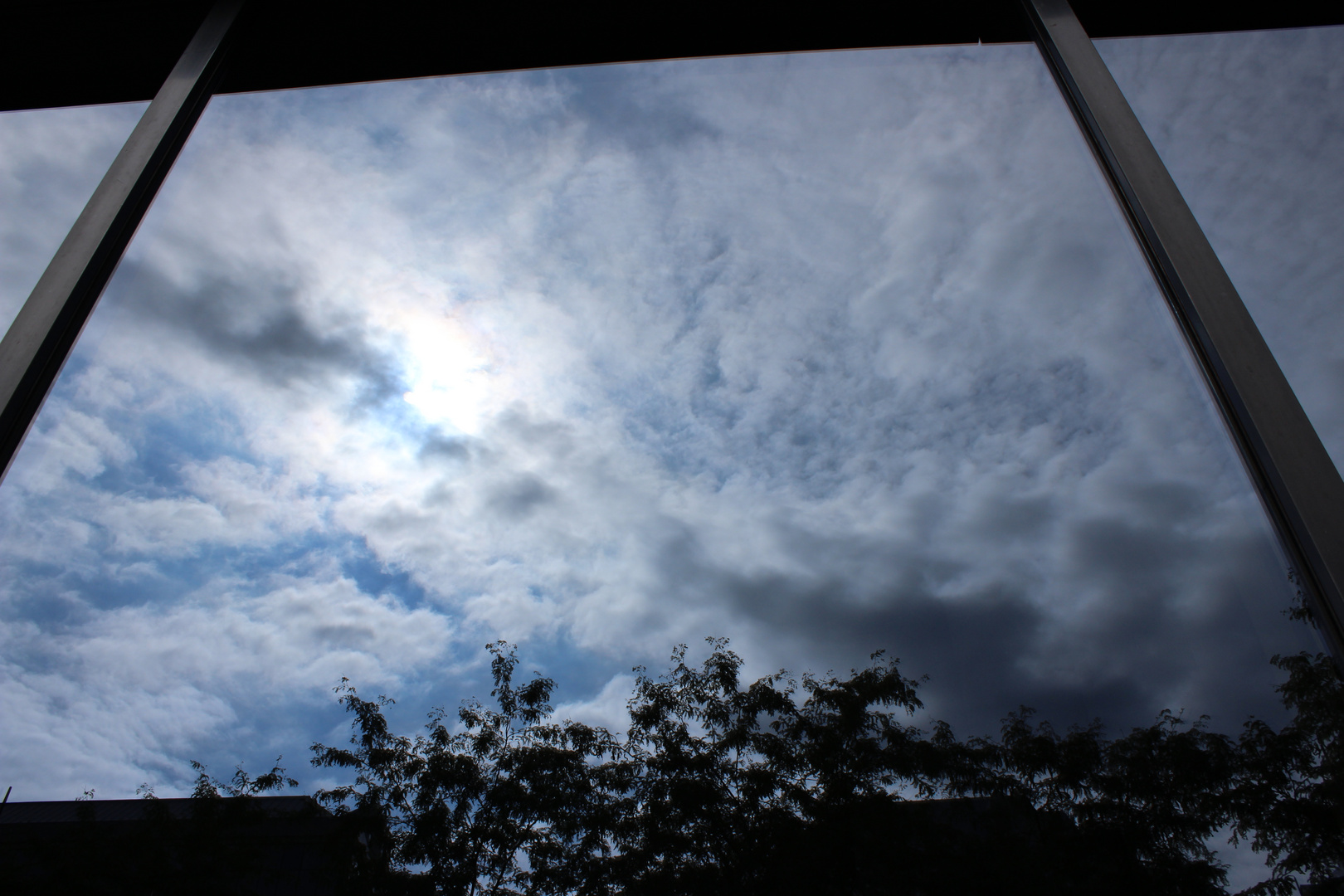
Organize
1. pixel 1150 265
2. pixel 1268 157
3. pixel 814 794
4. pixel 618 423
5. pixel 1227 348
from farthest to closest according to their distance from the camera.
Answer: pixel 814 794, pixel 618 423, pixel 1268 157, pixel 1150 265, pixel 1227 348

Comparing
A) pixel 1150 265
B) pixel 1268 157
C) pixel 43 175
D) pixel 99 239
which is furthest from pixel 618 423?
pixel 1268 157

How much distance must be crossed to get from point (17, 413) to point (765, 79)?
207 centimetres

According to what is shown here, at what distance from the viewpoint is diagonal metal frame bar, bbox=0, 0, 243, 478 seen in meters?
1.28

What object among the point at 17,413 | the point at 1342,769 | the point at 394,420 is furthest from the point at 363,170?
the point at 1342,769

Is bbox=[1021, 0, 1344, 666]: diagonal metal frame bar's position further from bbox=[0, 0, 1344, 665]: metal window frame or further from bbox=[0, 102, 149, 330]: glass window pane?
bbox=[0, 102, 149, 330]: glass window pane

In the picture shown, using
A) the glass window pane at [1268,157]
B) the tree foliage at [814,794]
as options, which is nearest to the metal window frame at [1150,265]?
the glass window pane at [1268,157]

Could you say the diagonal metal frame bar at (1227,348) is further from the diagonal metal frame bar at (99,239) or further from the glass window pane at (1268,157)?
the diagonal metal frame bar at (99,239)

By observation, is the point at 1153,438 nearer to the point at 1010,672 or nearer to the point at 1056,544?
the point at 1056,544

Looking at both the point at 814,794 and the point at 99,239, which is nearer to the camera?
the point at 99,239

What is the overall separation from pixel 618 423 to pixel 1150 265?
4.86ft

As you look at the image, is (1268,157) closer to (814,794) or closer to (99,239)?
(814,794)

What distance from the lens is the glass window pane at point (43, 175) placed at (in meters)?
1.54

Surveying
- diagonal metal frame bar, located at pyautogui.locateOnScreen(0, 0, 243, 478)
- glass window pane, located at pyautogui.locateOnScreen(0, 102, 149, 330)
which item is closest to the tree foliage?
diagonal metal frame bar, located at pyautogui.locateOnScreen(0, 0, 243, 478)

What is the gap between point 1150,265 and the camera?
4.57 feet
